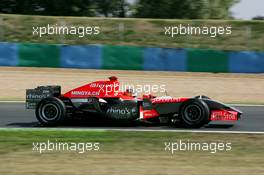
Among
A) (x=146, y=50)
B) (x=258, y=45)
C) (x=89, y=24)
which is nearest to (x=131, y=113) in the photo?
(x=146, y=50)

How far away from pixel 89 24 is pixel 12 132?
23.0 m

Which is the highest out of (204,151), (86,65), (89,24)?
(89,24)

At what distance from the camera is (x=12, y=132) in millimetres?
11891

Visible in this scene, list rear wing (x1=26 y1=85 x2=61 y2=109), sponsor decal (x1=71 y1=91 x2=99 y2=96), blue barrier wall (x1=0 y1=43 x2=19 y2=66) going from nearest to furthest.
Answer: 1. sponsor decal (x1=71 y1=91 x2=99 y2=96)
2. rear wing (x1=26 y1=85 x2=61 y2=109)
3. blue barrier wall (x1=0 y1=43 x2=19 y2=66)

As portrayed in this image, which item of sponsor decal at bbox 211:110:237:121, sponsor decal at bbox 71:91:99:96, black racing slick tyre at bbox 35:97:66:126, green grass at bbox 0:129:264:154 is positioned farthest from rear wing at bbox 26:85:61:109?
sponsor decal at bbox 211:110:237:121

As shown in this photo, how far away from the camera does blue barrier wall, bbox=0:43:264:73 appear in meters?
25.4

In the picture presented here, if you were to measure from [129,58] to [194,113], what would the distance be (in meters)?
13.9

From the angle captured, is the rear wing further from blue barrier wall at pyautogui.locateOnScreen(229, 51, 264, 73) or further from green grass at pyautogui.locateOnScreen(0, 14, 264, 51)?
green grass at pyautogui.locateOnScreen(0, 14, 264, 51)

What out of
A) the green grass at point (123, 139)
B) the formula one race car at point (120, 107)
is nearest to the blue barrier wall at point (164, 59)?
the formula one race car at point (120, 107)

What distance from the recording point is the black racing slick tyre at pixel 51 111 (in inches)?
495

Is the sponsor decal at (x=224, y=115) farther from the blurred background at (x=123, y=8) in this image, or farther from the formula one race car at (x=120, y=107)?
the blurred background at (x=123, y=8)

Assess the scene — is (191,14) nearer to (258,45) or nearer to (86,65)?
(258,45)

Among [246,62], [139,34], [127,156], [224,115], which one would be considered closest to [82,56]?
[246,62]

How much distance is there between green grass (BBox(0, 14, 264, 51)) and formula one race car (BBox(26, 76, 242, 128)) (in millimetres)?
18809
